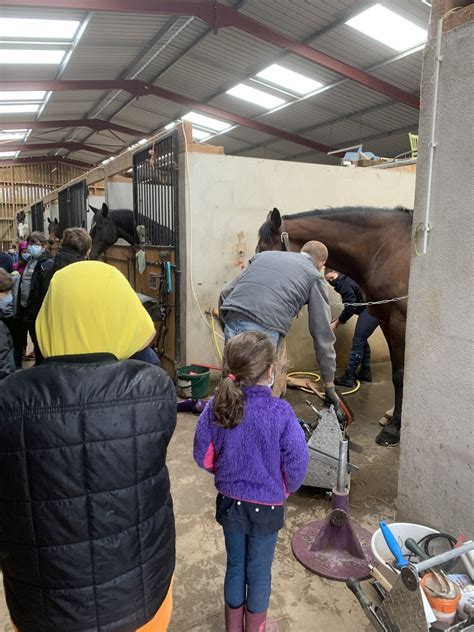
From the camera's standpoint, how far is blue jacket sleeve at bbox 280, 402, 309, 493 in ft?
4.63

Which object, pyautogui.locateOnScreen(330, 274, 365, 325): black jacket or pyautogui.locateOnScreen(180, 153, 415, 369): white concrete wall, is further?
pyautogui.locateOnScreen(330, 274, 365, 325): black jacket

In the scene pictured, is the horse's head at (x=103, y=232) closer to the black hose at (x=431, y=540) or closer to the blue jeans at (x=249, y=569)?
the blue jeans at (x=249, y=569)

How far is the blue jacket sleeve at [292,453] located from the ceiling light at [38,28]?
7167 mm

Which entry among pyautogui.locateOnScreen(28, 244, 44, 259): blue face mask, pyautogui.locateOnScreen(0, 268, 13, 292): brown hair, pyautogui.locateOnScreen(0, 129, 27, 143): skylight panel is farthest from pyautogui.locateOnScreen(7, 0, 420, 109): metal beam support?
pyautogui.locateOnScreen(0, 129, 27, 143): skylight panel

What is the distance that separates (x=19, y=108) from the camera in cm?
1109

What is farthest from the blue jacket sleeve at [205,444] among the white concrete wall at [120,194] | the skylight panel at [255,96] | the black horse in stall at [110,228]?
the skylight panel at [255,96]

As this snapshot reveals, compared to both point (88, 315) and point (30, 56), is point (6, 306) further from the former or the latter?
point (30, 56)

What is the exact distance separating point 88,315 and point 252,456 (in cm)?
69

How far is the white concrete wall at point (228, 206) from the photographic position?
416 cm

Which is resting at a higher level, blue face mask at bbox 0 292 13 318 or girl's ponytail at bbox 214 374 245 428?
girl's ponytail at bbox 214 374 245 428

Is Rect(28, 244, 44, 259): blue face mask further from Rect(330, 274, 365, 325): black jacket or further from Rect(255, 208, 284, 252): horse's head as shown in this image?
Rect(330, 274, 365, 325): black jacket

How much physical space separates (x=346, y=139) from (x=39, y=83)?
796cm

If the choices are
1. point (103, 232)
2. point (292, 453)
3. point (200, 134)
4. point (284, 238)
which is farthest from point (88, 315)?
point (200, 134)

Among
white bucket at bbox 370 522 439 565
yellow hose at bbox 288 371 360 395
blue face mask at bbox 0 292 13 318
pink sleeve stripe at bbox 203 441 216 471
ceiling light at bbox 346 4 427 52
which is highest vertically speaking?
ceiling light at bbox 346 4 427 52
